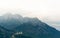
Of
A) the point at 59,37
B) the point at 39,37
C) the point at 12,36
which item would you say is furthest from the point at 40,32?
the point at 12,36

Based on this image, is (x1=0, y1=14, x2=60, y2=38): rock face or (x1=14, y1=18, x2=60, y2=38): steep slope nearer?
(x1=0, y1=14, x2=60, y2=38): rock face

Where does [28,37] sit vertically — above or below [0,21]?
below

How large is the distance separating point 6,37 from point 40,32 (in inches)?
338

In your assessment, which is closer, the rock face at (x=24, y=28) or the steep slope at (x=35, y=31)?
the rock face at (x=24, y=28)

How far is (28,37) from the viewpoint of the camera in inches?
1373

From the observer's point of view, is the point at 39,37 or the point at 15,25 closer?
the point at 15,25

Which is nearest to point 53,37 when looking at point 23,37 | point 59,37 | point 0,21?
point 59,37

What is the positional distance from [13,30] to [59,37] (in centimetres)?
1156

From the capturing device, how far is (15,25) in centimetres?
2995

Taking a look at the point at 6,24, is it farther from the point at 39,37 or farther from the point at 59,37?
the point at 59,37

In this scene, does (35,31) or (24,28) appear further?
(24,28)

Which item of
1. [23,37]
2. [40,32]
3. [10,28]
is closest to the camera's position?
[10,28]

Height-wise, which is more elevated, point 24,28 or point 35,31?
point 24,28

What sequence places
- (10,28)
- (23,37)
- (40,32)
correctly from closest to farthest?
1. (10,28)
2. (23,37)
3. (40,32)
